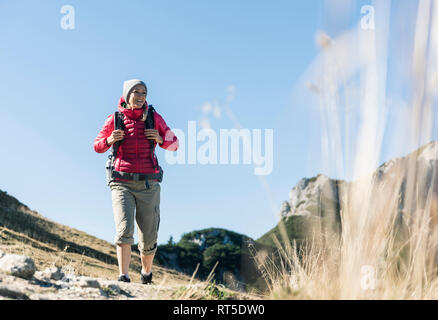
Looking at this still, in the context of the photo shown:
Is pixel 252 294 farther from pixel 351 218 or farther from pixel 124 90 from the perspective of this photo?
pixel 124 90

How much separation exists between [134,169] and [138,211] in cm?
58

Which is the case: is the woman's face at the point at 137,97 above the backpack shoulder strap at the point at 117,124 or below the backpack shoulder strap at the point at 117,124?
above

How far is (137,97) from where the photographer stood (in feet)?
16.7

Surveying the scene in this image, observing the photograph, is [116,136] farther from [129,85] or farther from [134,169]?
[129,85]

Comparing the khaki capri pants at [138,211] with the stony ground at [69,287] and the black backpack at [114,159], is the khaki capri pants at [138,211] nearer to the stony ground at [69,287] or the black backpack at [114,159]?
the black backpack at [114,159]

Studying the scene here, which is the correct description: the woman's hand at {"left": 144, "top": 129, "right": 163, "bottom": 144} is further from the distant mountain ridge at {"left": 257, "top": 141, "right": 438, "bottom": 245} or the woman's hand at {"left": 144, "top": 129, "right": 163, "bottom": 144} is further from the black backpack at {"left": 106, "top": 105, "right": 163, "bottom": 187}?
the distant mountain ridge at {"left": 257, "top": 141, "right": 438, "bottom": 245}

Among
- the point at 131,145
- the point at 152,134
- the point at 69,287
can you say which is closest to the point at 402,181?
the point at 69,287

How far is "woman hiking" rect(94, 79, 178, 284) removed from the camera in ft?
15.9

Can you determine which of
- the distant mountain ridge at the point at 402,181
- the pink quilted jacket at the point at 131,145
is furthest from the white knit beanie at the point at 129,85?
the distant mountain ridge at the point at 402,181

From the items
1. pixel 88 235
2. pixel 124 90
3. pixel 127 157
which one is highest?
pixel 124 90

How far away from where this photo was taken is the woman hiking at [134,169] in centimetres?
484
